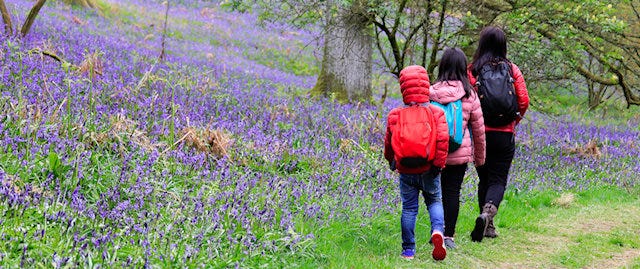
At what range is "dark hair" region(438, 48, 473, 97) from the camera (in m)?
5.77

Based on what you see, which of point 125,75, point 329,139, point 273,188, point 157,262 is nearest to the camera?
point 157,262

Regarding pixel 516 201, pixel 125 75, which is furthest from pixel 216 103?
pixel 516 201

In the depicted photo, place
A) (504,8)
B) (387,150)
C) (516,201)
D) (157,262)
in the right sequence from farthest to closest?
(504,8)
(516,201)
(387,150)
(157,262)

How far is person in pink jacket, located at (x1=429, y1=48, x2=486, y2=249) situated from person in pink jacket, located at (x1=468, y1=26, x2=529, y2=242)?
450 millimetres

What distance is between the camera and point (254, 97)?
36.9ft

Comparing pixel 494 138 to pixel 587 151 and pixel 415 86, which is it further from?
pixel 587 151

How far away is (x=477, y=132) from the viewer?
19.5 feet

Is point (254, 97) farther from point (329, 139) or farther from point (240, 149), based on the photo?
point (240, 149)

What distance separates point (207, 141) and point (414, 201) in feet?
8.42

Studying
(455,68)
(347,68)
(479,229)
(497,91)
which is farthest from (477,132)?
(347,68)

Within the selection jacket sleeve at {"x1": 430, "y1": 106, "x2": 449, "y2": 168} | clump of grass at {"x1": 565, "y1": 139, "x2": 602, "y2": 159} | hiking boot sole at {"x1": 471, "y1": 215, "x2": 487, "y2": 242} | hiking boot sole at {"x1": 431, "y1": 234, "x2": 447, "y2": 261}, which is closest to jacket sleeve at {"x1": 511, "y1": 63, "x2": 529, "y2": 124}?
hiking boot sole at {"x1": 471, "y1": 215, "x2": 487, "y2": 242}

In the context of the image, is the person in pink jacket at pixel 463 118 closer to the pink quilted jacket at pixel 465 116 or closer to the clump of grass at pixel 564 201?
the pink quilted jacket at pixel 465 116

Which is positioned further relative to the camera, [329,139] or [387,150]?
[329,139]

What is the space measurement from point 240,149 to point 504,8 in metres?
5.66
